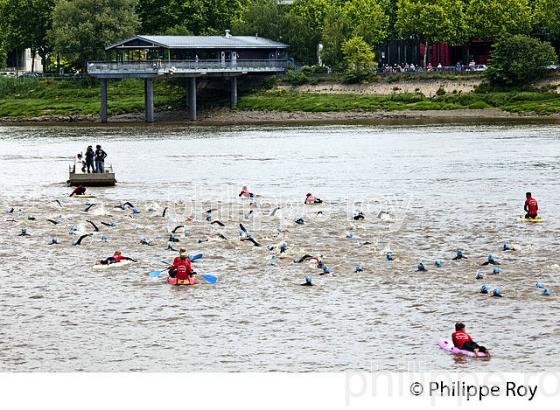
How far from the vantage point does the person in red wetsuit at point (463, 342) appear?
29.5m

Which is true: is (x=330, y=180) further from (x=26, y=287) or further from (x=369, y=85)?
(x=369, y=85)

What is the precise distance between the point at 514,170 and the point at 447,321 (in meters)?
40.8

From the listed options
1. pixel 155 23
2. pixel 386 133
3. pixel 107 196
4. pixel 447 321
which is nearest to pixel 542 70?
pixel 386 133

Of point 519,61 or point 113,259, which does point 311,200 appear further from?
point 519,61

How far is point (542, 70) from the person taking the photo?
437 feet

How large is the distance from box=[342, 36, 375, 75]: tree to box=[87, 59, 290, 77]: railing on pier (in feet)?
35.4

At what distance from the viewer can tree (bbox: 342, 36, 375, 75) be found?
145 metres

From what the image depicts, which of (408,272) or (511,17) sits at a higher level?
(511,17)

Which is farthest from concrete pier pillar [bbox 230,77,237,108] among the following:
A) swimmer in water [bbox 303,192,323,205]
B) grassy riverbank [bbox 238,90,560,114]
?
swimmer in water [bbox 303,192,323,205]

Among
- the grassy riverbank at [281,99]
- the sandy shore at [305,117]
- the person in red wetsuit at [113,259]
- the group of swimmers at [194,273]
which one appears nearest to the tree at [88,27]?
the grassy riverbank at [281,99]

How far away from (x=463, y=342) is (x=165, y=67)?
353ft

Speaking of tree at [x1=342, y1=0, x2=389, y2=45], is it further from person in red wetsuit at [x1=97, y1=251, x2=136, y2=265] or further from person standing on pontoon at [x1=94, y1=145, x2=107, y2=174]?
person in red wetsuit at [x1=97, y1=251, x2=136, y2=265]

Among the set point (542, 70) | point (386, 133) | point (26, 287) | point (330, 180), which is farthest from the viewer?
point (542, 70)

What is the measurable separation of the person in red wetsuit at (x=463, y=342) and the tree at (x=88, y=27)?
4749 inches
